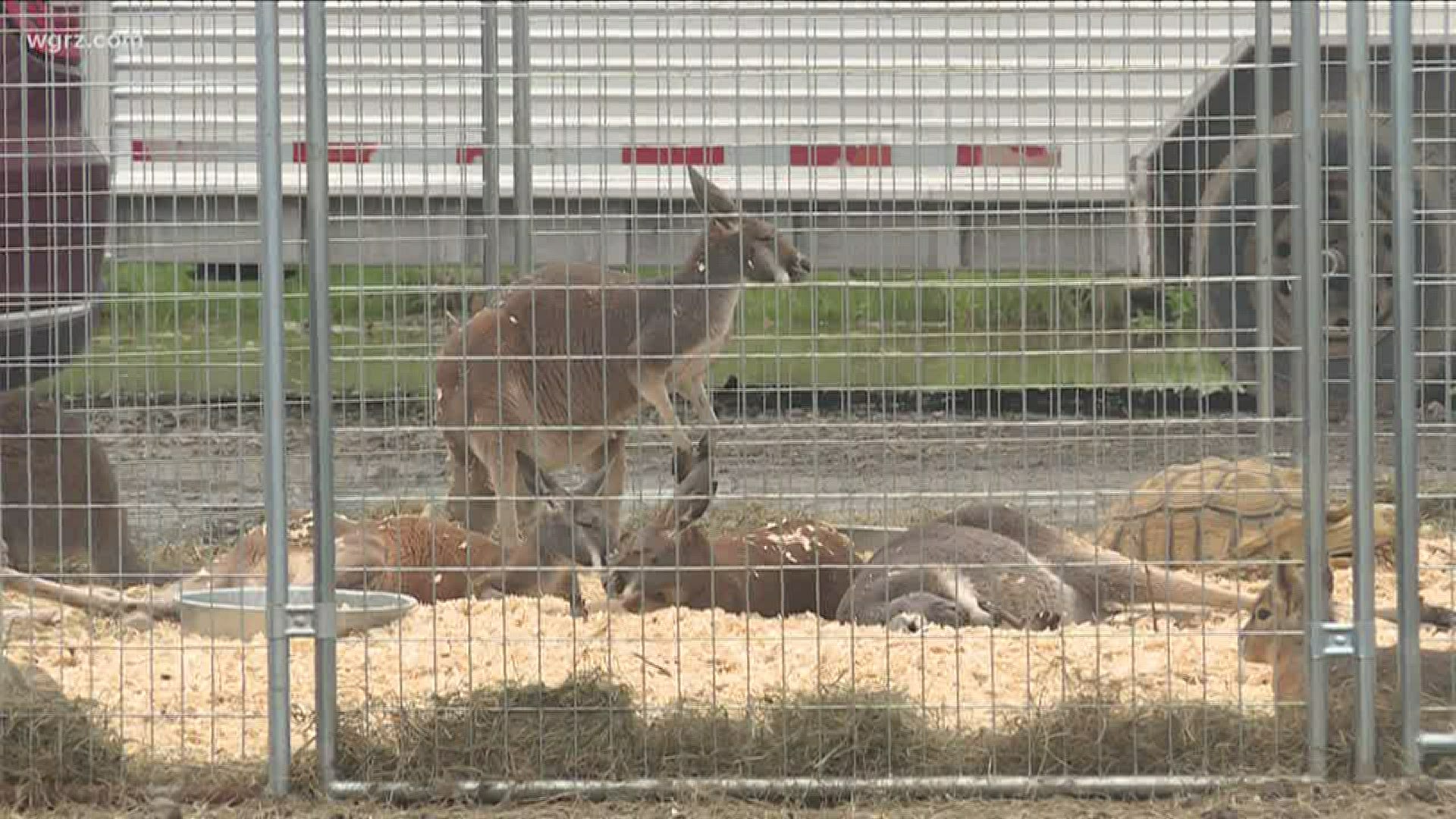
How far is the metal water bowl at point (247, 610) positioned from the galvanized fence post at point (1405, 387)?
3385mm

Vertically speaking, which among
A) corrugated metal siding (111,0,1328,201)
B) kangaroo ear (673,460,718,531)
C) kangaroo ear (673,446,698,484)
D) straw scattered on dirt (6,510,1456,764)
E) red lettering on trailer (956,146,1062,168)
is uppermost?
corrugated metal siding (111,0,1328,201)

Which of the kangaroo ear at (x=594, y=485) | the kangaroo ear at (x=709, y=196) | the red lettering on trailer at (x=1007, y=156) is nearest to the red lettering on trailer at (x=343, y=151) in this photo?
the kangaroo ear at (x=709, y=196)

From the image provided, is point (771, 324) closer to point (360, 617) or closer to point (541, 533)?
point (541, 533)

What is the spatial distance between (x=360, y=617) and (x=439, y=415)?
2.56 m

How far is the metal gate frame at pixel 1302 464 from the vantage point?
226 inches

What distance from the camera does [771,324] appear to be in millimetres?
11570

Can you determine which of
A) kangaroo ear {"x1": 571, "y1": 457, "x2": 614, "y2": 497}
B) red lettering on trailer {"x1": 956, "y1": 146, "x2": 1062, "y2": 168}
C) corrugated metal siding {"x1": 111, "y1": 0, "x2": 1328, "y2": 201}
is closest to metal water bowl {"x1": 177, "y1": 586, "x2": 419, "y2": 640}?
kangaroo ear {"x1": 571, "y1": 457, "x2": 614, "y2": 497}

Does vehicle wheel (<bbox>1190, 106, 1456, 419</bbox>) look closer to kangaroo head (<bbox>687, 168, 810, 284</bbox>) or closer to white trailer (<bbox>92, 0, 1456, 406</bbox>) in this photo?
white trailer (<bbox>92, 0, 1456, 406</bbox>)

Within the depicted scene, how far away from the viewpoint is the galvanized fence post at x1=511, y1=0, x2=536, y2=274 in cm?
1002

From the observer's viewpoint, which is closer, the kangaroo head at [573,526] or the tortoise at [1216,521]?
the tortoise at [1216,521]

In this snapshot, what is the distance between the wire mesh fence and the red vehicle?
7 cm

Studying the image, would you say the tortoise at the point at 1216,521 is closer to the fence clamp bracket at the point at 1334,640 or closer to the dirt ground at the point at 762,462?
the dirt ground at the point at 762,462

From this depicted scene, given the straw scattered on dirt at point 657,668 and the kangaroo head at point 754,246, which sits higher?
the kangaroo head at point 754,246

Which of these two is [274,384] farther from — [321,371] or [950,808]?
[950,808]
